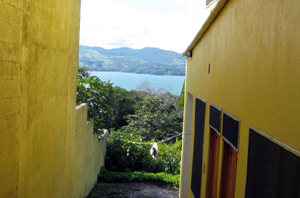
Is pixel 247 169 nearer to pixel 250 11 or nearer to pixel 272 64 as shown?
pixel 272 64

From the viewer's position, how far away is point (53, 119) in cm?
498

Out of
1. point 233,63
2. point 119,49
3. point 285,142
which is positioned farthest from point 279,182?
point 119,49

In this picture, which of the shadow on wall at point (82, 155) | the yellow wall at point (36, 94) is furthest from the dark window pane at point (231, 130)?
the shadow on wall at point (82, 155)

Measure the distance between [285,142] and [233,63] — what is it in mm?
2021

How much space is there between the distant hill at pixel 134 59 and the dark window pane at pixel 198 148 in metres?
82.4

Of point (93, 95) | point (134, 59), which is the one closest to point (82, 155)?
point (93, 95)

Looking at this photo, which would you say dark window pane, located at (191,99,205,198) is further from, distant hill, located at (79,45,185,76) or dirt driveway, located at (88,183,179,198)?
distant hill, located at (79,45,185,76)

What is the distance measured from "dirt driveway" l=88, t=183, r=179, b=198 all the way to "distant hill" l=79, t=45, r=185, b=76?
77.1 metres

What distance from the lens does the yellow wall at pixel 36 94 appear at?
10.6 feet

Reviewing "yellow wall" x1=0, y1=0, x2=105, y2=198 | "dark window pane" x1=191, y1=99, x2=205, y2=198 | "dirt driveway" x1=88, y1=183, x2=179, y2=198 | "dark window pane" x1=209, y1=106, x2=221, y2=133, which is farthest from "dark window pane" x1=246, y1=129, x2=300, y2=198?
"dirt driveway" x1=88, y1=183, x2=179, y2=198

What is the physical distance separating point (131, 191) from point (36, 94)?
28.8ft

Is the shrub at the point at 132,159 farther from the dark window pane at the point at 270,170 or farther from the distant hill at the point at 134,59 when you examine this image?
the distant hill at the point at 134,59

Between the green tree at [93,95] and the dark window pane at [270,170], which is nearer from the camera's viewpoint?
the dark window pane at [270,170]

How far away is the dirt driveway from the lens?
11.2 meters
